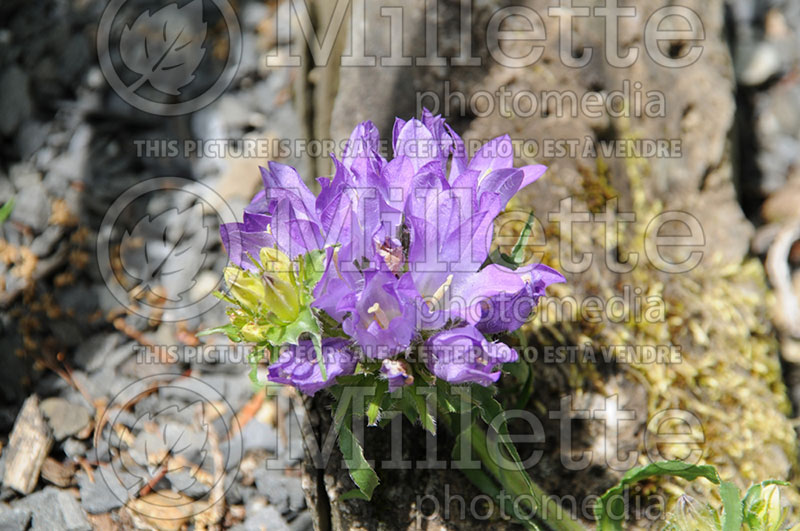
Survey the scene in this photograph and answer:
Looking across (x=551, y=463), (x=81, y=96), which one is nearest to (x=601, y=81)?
(x=551, y=463)

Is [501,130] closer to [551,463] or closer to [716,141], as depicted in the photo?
[716,141]

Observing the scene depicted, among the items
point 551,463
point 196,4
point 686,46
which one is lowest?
point 551,463

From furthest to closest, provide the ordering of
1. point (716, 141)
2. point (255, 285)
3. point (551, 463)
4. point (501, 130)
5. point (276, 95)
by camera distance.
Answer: point (276, 95), point (716, 141), point (501, 130), point (551, 463), point (255, 285)

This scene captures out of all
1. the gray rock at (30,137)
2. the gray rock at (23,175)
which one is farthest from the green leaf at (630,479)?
the gray rock at (30,137)

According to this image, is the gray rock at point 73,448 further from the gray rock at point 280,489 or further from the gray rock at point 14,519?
the gray rock at point 280,489

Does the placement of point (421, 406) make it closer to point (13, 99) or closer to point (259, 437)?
point (259, 437)

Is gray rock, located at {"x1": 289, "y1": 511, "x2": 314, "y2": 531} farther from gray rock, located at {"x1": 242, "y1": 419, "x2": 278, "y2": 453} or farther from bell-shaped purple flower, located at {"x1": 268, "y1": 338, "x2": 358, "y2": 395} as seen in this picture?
bell-shaped purple flower, located at {"x1": 268, "y1": 338, "x2": 358, "y2": 395}

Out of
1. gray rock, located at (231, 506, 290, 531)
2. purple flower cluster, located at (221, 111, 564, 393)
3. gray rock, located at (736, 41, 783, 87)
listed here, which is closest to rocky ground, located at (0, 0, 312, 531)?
gray rock, located at (231, 506, 290, 531)
